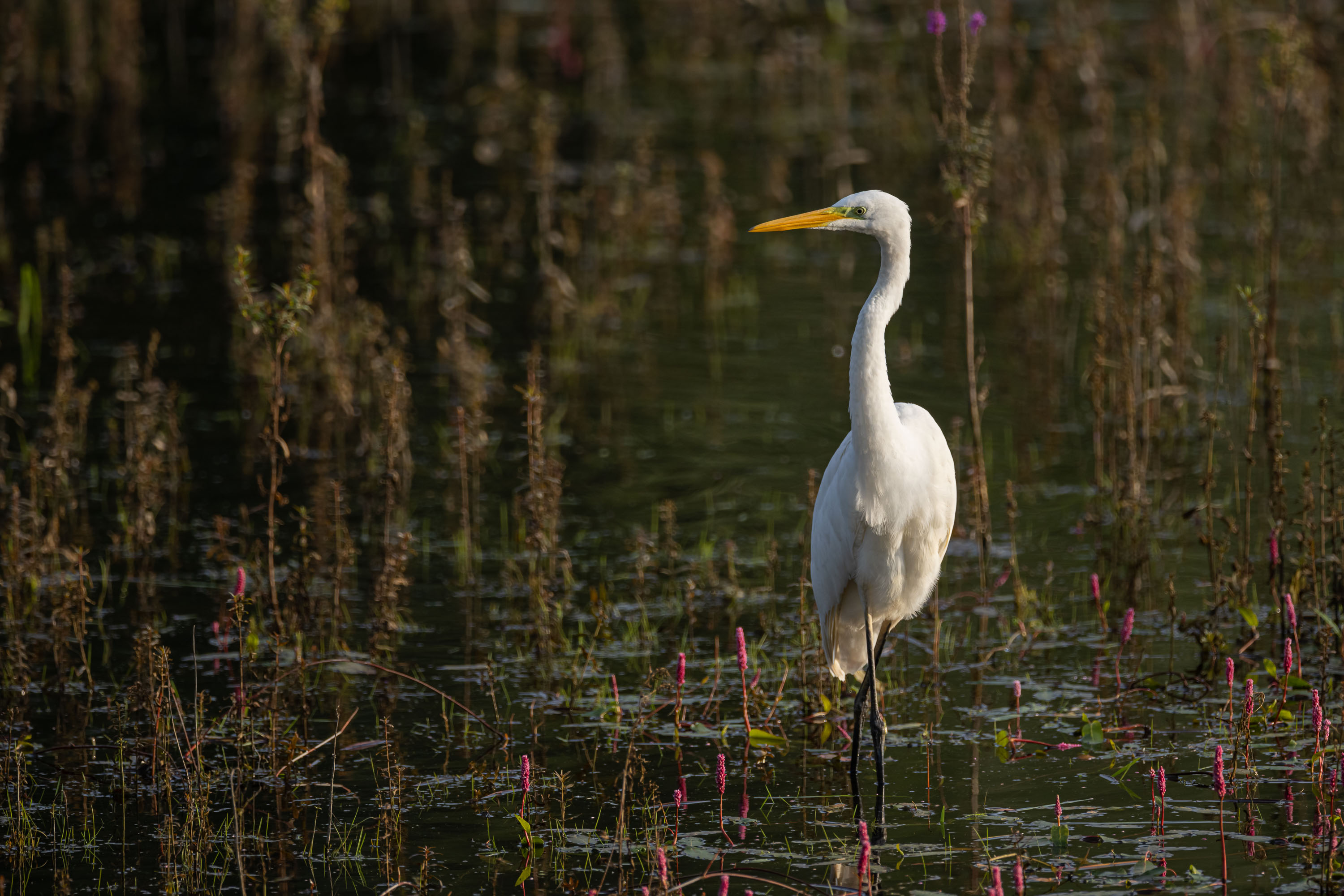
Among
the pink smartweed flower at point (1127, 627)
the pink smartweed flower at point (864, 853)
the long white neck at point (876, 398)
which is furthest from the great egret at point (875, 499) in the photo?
the pink smartweed flower at point (1127, 627)

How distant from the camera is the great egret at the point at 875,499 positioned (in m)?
5.29

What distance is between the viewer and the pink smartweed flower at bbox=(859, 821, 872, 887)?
4363 mm

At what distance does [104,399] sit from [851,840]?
20.0 ft

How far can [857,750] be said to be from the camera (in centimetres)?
551

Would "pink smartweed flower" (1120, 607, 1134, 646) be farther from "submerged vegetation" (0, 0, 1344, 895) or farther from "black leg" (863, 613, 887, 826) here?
"black leg" (863, 613, 887, 826)

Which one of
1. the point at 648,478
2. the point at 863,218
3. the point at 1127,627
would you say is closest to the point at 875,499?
the point at 863,218

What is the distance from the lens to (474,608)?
23.3ft

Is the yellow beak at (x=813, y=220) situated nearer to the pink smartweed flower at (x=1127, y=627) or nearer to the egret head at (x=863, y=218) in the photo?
the egret head at (x=863, y=218)

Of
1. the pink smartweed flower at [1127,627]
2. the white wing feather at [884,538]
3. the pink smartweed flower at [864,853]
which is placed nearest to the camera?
the pink smartweed flower at [864,853]

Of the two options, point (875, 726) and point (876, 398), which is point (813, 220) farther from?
point (875, 726)

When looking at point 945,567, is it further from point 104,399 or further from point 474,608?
point 104,399

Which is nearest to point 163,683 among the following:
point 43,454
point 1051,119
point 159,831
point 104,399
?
point 159,831

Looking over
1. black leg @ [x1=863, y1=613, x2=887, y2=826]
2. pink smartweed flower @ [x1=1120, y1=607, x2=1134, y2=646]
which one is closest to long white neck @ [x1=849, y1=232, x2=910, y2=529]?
black leg @ [x1=863, y1=613, x2=887, y2=826]

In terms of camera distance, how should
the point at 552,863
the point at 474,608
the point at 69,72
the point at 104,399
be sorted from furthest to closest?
the point at 69,72, the point at 104,399, the point at 474,608, the point at 552,863
